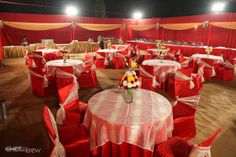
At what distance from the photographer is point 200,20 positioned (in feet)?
35.8

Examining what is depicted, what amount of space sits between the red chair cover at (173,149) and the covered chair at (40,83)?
353 centimetres

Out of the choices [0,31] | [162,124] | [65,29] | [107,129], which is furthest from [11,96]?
[65,29]

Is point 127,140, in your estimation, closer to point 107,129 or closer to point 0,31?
point 107,129

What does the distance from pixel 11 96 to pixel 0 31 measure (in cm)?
760

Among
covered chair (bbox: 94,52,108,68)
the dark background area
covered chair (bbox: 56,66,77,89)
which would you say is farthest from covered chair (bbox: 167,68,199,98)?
the dark background area

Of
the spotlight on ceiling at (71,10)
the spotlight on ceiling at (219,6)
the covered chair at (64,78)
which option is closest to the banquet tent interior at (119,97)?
the covered chair at (64,78)

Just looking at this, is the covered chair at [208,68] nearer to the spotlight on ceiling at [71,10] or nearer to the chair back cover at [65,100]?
the chair back cover at [65,100]

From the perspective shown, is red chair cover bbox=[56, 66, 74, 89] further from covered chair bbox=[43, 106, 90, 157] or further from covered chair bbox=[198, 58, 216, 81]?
covered chair bbox=[198, 58, 216, 81]

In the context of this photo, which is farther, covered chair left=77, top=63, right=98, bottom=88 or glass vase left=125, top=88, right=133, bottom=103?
covered chair left=77, top=63, right=98, bottom=88

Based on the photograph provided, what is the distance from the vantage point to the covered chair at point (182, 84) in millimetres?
2753

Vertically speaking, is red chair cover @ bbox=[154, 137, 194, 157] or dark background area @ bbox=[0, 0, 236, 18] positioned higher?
dark background area @ bbox=[0, 0, 236, 18]

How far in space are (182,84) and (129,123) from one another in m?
1.53

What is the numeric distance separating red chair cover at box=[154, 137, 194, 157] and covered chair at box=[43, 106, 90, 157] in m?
0.84

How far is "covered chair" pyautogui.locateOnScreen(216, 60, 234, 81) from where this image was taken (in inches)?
239
